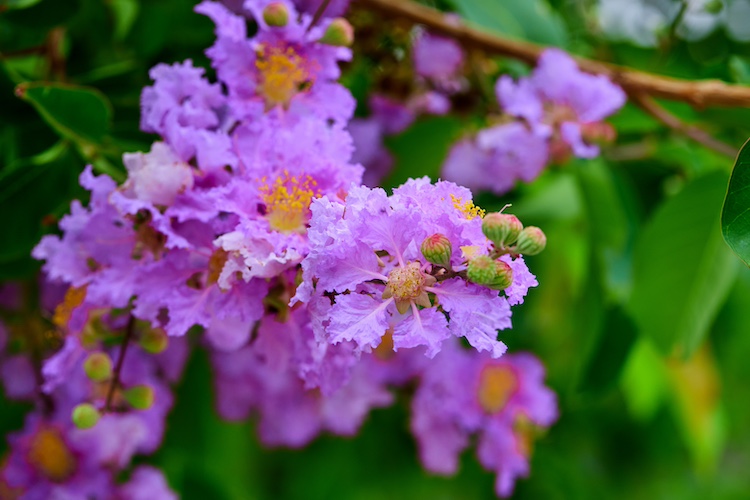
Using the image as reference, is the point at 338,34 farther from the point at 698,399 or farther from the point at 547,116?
the point at 698,399

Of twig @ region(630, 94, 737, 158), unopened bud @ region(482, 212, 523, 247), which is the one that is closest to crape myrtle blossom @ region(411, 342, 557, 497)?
twig @ region(630, 94, 737, 158)

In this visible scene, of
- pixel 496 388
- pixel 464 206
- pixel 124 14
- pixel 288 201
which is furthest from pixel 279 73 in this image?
pixel 496 388

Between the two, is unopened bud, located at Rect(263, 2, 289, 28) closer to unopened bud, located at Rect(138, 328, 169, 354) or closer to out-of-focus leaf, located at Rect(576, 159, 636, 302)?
unopened bud, located at Rect(138, 328, 169, 354)

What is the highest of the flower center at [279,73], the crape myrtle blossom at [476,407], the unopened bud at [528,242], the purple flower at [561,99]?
the unopened bud at [528,242]

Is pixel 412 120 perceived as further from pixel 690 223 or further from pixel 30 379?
pixel 30 379

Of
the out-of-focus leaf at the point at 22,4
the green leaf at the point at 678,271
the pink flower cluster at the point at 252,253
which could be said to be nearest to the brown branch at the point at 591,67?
the green leaf at the point at 678,271

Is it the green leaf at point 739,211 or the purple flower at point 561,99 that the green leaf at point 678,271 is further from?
the green leaf at point 739,211

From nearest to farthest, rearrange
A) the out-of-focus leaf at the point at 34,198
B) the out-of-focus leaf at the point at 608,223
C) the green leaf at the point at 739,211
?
the green leaf at the point at 739,211, the out-of-focus leaf at the point at 34,198, the out-of-focus leaf at the point at 608,223
